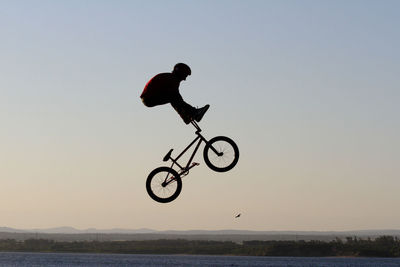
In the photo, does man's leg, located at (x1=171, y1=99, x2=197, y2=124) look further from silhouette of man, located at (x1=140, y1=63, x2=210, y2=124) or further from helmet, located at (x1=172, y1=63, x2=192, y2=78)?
helmet, located at (x1=172, y1=63, x2=192, y2=78)

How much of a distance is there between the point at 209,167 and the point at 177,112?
2834 mm

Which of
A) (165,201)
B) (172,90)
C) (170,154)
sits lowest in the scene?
(165,201)

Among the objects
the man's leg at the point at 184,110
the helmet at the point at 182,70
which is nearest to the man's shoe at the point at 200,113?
the man's leg at the point at 184,110

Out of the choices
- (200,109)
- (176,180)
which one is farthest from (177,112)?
(176,180)

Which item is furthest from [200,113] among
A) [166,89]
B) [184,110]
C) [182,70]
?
[182,70]

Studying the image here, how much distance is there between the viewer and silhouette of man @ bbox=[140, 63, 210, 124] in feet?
102

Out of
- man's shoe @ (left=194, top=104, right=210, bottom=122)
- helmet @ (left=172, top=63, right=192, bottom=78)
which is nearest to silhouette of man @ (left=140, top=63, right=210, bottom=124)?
helmet @ (left=172, top=63, right=192, bottom=78)

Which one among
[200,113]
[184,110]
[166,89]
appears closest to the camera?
[166,89]

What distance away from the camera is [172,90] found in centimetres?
3120

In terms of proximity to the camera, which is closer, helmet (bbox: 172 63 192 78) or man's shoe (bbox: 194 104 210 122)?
helmet (bbox: 172 63 192 78)

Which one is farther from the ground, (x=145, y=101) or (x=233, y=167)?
(x=145, y=101)

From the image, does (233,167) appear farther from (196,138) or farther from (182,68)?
(182,68)

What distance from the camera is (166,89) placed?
3112 cm

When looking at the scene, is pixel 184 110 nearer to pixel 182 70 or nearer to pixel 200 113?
pixel 200 113
